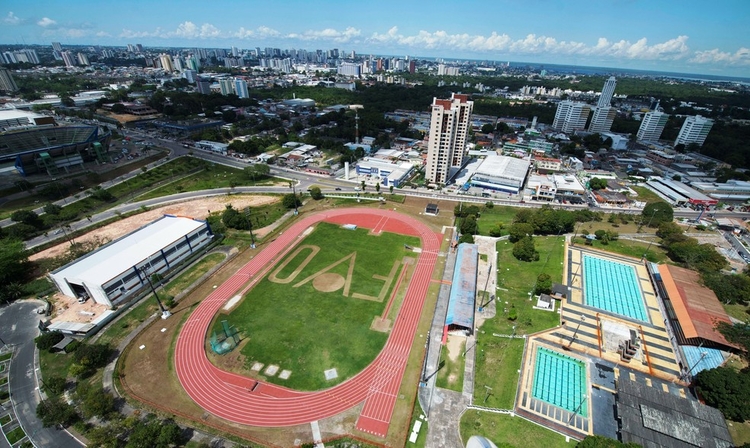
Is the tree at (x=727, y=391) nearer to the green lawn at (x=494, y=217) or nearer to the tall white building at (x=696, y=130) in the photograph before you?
the green lawn at (x=494, y=217)

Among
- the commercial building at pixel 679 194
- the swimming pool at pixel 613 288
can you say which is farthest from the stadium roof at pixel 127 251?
the commercial building at pixel 679 194

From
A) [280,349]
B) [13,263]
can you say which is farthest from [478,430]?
[13,263]

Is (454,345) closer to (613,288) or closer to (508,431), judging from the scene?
(508,431)

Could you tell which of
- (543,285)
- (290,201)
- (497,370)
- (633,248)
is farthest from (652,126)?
(290,201)

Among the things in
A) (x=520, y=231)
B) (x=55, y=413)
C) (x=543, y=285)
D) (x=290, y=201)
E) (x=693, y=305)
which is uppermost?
(x=693, y=305)

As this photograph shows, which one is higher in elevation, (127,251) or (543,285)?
(127,251)

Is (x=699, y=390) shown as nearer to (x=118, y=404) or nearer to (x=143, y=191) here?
(x=118, y=404)
